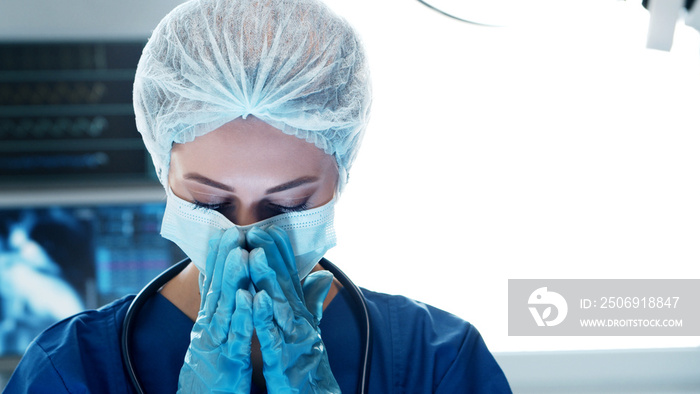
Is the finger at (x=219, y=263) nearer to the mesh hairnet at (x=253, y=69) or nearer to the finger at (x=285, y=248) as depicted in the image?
the finger at (x=285, y=248)

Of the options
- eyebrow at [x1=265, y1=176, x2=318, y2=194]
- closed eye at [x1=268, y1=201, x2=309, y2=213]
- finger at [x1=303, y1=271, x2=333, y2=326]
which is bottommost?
finger at [x1=303, y1=271, x2=333, y2=326]

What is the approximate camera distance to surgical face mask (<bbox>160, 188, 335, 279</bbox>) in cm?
97

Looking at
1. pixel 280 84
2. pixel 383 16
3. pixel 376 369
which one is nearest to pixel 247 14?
pixel 280 84

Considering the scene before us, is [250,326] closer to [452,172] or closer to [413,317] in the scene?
[413,317]

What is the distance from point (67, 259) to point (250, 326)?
116 centimetres

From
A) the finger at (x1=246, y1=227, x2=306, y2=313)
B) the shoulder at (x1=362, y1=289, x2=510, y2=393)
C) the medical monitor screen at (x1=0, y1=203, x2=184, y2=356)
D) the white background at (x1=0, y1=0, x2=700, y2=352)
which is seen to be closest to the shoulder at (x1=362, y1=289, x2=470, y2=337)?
the shoulder at (x1=362, y1=289, x2=510, y2=393)

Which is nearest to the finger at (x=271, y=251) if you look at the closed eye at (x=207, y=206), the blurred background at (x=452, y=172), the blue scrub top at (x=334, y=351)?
the closed eye at (x=207, y=206)

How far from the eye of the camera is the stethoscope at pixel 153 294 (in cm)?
97

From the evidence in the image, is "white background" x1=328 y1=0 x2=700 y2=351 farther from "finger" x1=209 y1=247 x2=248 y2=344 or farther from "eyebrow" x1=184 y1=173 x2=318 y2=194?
"finger" x1=209 y1=247 x2=248 y2=344

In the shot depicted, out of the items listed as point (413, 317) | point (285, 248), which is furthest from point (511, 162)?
point (285, 248)

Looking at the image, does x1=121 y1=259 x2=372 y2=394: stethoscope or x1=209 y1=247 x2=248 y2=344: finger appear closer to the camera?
x1=209 y1=247 x2=248 y2=344: finger

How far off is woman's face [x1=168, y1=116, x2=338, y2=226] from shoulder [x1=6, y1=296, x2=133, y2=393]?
31 cm

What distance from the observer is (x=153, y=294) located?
3.69 ft

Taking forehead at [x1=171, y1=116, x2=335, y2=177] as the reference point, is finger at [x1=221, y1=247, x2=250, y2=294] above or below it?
below
